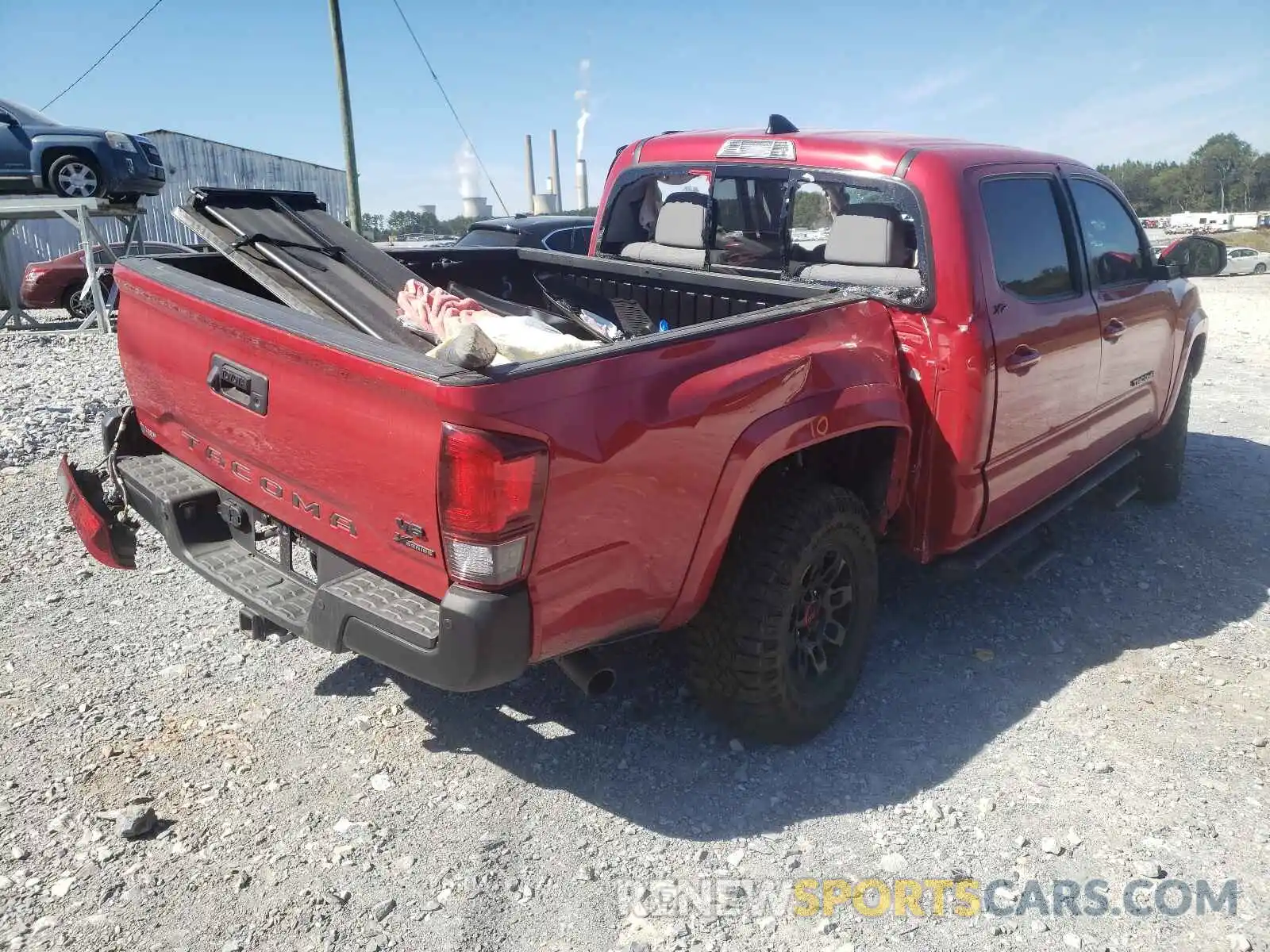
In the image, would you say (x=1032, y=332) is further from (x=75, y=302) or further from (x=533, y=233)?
(x=75, y=302)

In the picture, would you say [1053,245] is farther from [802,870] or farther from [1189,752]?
[802,870]

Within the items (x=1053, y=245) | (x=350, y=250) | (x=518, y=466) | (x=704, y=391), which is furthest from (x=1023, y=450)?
(x=350, y=250)

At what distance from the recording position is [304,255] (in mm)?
3529

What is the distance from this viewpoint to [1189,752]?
10.6 feet

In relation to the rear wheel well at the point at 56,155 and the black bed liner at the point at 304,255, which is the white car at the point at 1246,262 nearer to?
the rear wheel well at the point at 56,155

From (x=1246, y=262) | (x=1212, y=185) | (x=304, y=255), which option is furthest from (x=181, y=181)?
(x=1212, y=185)

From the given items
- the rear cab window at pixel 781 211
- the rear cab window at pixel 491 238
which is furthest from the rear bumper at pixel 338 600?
the rear cab window at pixel 491 238

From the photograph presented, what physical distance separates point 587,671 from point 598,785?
0.58m

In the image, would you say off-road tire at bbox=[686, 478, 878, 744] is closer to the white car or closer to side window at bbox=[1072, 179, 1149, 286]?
side window at bbox=[1072, 179, 1149, 286]

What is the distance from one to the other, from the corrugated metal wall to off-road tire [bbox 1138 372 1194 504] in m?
16.8

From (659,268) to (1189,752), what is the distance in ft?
8.72

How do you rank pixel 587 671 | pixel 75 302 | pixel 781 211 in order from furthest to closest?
1. pixel 75 302
2. pixel 781 211
3. pixel 587 671

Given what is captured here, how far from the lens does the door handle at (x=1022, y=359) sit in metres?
3.48

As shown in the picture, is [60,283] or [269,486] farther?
[60,283]
